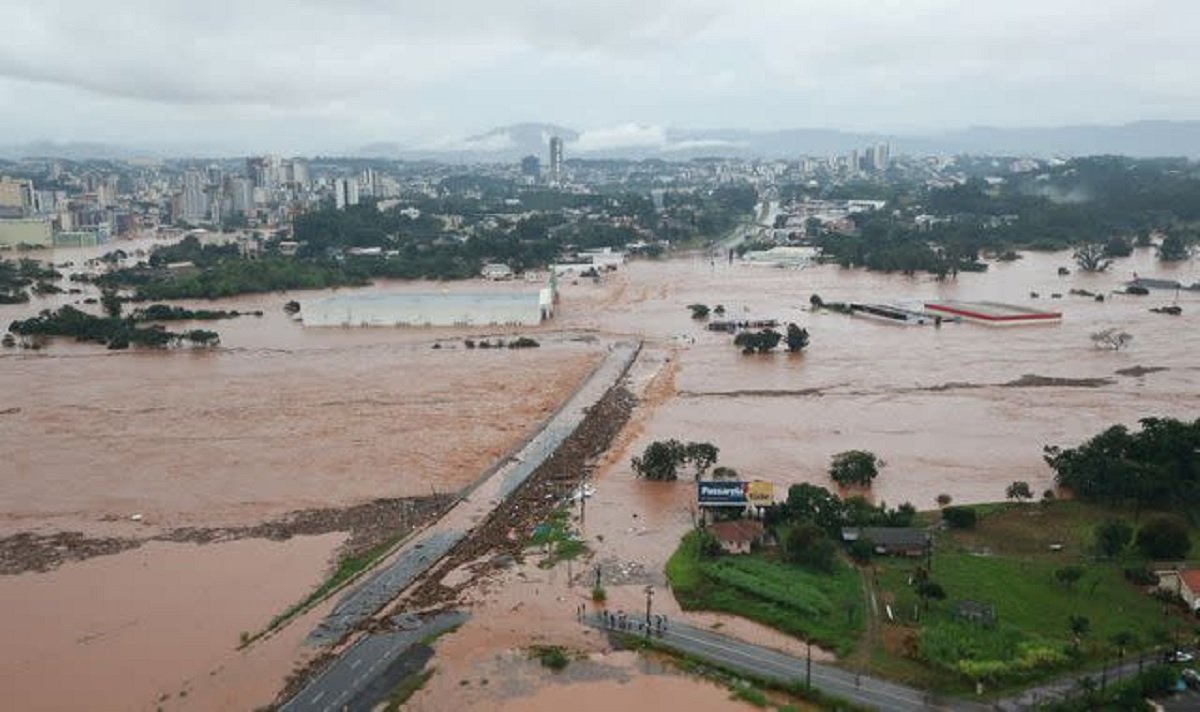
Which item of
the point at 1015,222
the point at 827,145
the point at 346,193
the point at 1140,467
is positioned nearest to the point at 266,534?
the point at 1140,467

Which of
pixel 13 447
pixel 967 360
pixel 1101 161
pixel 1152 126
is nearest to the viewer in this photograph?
pixel 13 447

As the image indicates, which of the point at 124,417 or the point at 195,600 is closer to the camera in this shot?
the point at 195,600

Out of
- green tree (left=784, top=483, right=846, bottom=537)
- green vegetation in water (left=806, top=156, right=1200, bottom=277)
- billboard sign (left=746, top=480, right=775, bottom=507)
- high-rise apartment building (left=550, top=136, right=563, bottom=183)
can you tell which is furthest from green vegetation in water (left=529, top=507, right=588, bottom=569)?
high-rise apartment building (left=550, top=136, right=563, bottom=183)

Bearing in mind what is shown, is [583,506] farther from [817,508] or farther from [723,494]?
[817,508]

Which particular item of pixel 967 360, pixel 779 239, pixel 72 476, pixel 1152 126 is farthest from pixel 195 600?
pixel 1152 126

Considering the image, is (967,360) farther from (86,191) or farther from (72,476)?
(86,191)

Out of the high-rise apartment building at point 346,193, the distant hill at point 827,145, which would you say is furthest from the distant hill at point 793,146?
the high-rise apartment building at point 346,193
